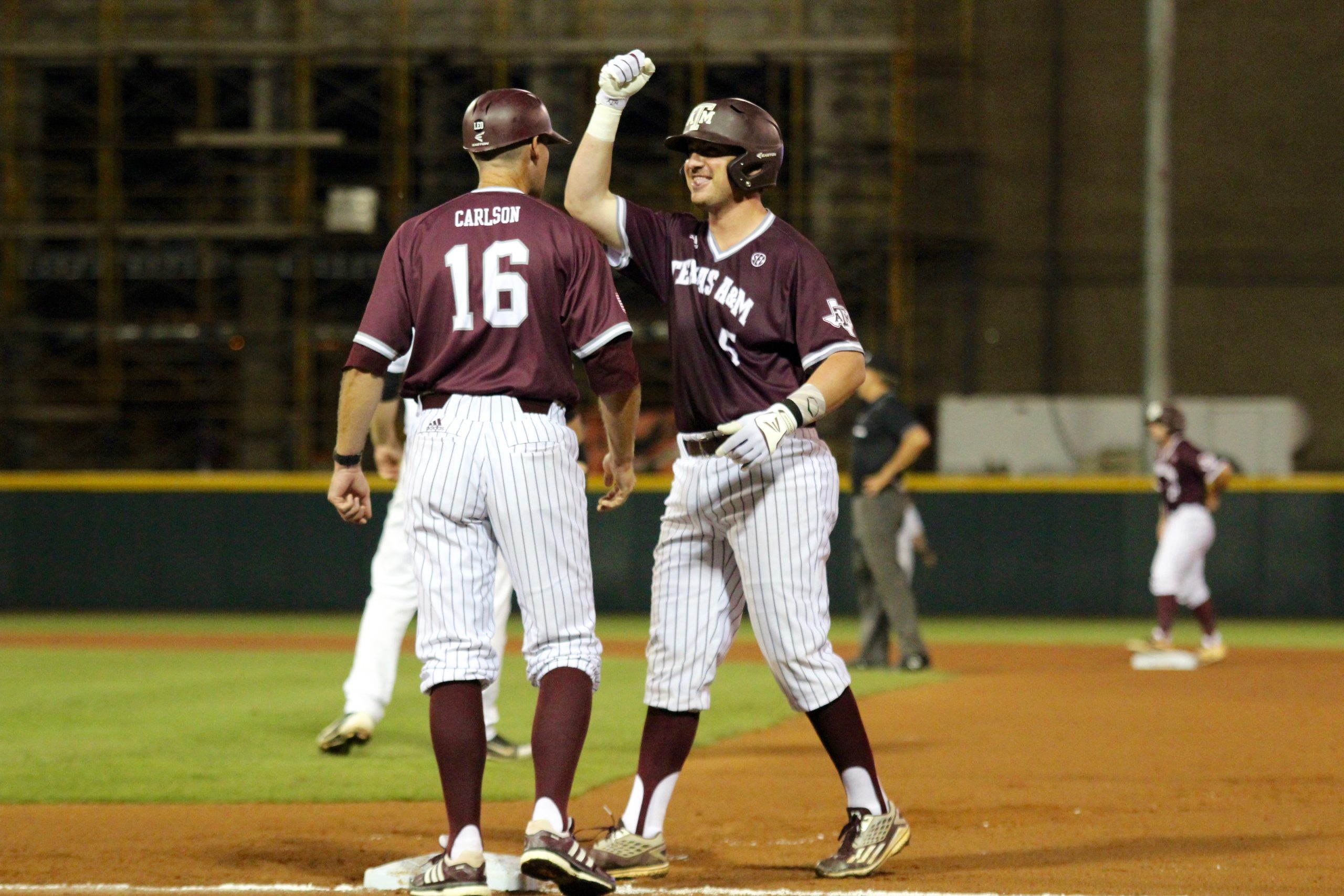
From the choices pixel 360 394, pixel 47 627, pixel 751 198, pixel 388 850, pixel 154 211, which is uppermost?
pixel 154 211

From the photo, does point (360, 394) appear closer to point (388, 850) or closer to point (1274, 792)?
point (388, 850)

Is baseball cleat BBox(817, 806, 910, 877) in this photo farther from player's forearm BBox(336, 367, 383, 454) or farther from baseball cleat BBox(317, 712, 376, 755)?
baseball cleat BBox(317, 712, 376, 755)

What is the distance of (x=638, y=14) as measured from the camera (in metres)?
22.5

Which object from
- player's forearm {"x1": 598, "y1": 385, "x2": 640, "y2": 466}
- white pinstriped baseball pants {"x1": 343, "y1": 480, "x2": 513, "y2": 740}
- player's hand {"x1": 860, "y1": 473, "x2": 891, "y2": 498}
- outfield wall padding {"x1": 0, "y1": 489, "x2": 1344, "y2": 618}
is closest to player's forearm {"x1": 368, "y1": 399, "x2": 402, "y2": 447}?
white pinstriped baseball pants {"x1": 343, "y1": 480, "x2": 513, "y2": 740}

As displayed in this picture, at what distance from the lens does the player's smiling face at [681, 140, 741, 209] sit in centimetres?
460

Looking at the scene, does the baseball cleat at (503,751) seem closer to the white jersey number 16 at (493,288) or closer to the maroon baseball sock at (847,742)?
the maroon baseball sock at (847,742)

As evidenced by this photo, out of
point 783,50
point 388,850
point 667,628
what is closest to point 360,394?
point 667,628

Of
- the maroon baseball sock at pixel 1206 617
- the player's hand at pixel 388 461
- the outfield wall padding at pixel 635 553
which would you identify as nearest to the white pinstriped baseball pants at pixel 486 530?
the player's hand at pixel 388 461

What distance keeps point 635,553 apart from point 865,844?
11137 millimetres

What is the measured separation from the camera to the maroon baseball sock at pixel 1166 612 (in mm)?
11492

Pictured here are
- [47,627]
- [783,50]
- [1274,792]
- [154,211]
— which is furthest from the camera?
[154,211]

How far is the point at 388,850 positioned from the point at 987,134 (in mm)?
18538

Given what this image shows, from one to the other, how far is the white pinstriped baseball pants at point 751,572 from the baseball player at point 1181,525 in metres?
7.28

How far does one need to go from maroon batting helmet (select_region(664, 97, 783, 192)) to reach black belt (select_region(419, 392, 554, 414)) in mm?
824
